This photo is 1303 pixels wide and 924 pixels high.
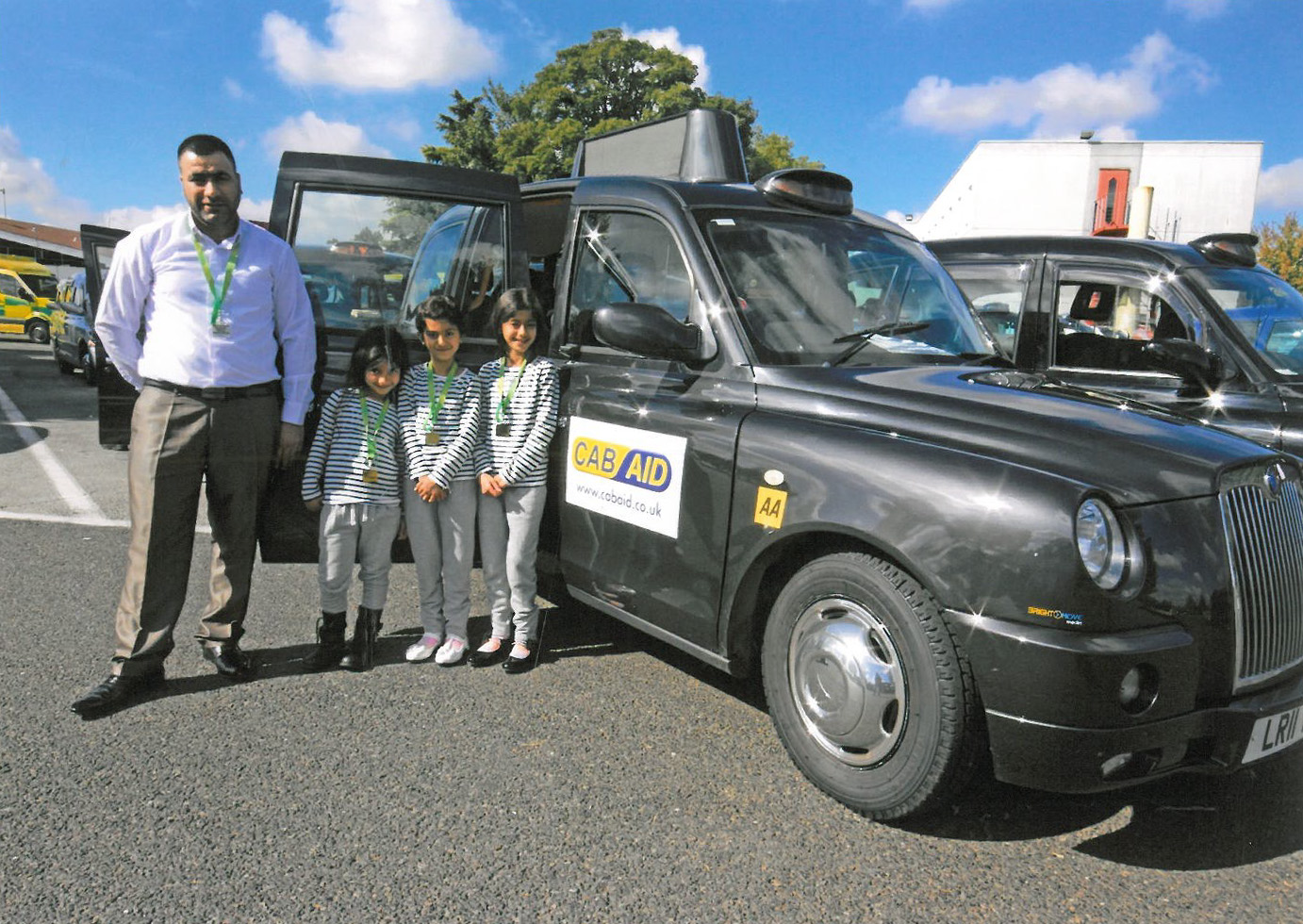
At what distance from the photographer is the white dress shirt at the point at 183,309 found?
369cm

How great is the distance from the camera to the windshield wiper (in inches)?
134

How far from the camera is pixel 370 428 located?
4.06m

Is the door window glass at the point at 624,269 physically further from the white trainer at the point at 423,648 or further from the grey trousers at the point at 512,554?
the white trainer at the point at 423,648

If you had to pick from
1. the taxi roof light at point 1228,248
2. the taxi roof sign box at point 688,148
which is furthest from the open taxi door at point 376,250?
the taxi roof light at point 1228,248

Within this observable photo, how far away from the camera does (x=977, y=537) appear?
2.49 metres

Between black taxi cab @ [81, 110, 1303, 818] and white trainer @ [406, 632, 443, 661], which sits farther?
white trainer @ [406, 632, 443, 661]

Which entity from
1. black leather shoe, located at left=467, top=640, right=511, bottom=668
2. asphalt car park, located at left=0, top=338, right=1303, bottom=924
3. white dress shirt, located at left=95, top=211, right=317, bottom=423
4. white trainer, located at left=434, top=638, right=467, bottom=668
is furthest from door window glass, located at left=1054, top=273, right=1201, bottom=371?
white dress shirt, located at left=95, top=211, right=317, bottom=423

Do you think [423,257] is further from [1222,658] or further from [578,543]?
[1222,658]

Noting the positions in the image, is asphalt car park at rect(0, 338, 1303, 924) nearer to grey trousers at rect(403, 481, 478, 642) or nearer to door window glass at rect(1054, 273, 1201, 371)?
grey trousers at rect(403, 481, 478, 642)

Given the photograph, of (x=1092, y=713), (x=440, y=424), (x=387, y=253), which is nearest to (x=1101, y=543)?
(x=1092, y=713)

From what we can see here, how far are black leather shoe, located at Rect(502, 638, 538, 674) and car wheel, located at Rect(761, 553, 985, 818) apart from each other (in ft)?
4.31

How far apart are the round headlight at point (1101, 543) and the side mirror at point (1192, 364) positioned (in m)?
2.83

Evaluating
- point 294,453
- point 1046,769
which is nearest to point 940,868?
point 1046,769

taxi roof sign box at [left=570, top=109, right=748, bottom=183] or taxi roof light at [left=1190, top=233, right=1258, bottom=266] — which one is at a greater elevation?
taxi roof sign box at [left=570, top=109, right=748, bottom=183]
